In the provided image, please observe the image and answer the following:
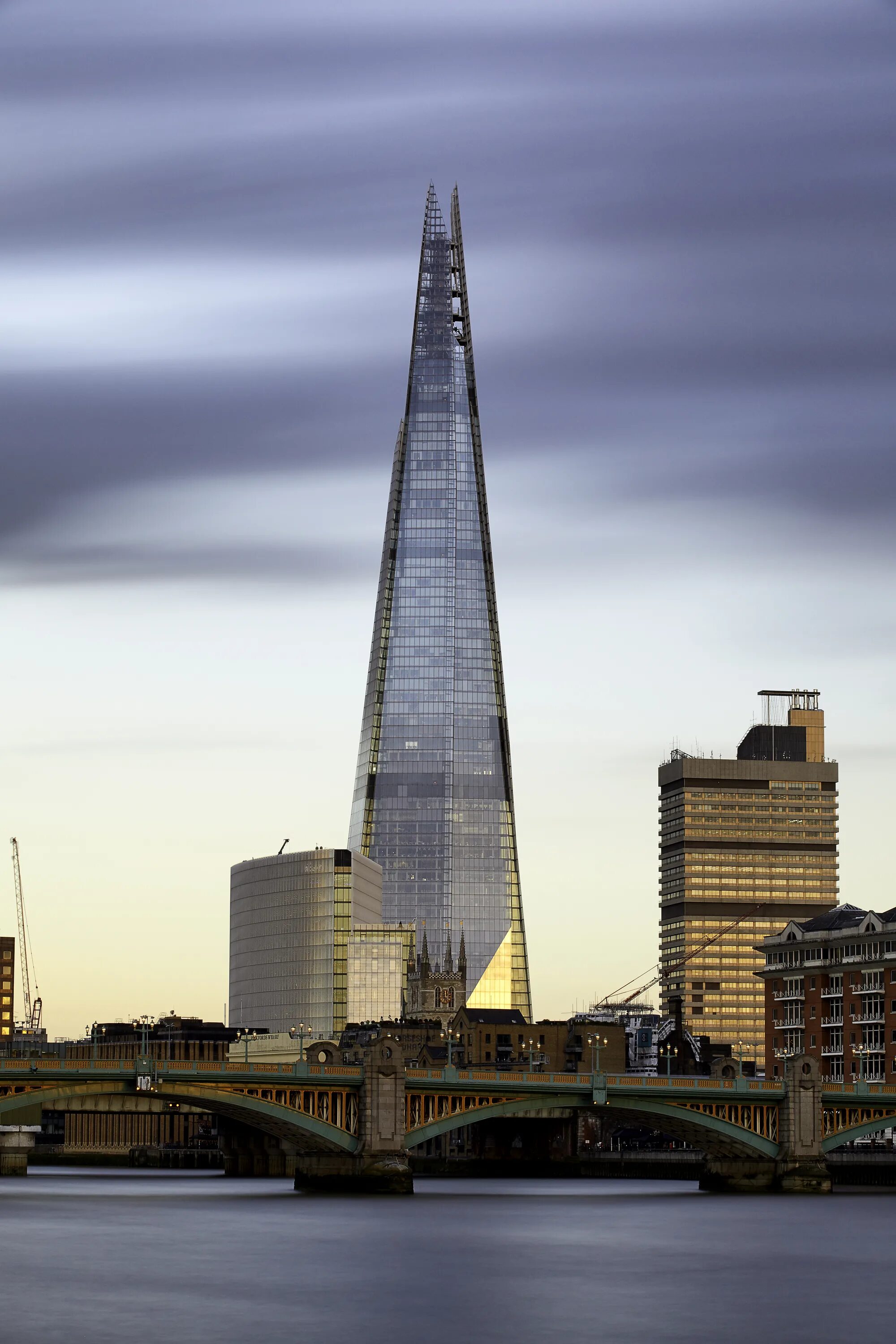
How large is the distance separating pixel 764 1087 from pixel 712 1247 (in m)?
47.5

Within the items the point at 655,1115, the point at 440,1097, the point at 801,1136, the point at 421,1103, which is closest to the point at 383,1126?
the point at 421,1103

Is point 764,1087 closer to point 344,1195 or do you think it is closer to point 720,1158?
point 720,1158

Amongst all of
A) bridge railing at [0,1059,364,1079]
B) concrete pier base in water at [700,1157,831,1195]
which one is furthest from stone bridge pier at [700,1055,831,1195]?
bridge railing at [0,1059,364,1079]

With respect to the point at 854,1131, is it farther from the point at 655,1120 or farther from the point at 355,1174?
the point at 355,1174

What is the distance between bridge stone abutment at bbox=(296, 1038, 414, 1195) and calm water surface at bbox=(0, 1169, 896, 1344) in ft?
7.52

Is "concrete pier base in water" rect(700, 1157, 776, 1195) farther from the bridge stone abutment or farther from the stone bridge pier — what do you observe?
the bridge stone abutment

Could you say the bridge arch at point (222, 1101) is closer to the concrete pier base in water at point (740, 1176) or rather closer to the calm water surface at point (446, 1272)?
the calm water surface at point (446, 1272)

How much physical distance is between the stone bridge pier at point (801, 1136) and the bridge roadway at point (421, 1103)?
0.28 ft

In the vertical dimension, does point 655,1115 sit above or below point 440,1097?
below

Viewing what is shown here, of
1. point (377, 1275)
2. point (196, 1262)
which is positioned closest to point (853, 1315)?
point (377, 1275)

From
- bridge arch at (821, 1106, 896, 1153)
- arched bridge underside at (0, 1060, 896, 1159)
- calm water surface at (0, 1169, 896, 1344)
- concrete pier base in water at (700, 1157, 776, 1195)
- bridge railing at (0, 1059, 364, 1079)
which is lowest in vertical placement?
concrete pier base in water at (700, 1157, 776, 1195)

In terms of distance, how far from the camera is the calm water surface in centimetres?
8131

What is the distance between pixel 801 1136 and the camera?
158875 mm

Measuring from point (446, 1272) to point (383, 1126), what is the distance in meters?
49.3
